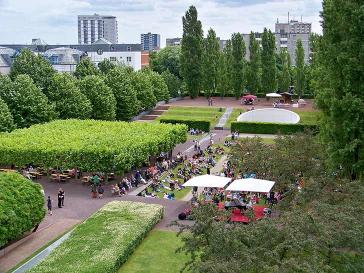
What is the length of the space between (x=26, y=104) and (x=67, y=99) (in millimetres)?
6118

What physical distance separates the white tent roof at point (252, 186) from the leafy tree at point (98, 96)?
32.2m

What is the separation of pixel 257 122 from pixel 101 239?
4225 cm

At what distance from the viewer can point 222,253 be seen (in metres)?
16.7

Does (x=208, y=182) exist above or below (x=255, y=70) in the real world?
below

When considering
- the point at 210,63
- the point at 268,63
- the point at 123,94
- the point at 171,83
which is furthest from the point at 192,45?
the point at 123,94

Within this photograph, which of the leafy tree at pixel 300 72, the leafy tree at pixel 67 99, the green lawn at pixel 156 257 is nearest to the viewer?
the green lawn at pixel 156 257

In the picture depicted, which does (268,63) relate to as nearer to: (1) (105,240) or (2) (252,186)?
(2) (252,186)

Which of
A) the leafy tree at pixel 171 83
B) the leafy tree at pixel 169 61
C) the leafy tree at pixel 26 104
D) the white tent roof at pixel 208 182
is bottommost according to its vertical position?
the white tent roof at pixel 208 182

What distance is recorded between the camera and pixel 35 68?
62281 mm

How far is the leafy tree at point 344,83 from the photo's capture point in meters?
26.0

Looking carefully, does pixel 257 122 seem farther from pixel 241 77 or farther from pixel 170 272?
pixel 170 272

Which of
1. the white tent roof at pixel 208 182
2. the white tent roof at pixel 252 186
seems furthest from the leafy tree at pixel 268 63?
the white tent roof at pixel 252 186

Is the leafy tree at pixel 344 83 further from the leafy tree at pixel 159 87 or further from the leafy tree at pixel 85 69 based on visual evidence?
the leafy tree at pixel 159 87

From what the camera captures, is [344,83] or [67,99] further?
[67,99]
